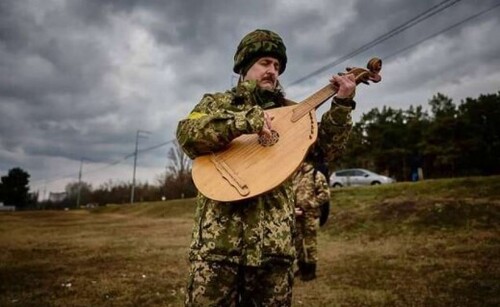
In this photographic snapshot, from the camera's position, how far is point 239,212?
2.14 m

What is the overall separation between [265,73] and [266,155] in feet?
1.90

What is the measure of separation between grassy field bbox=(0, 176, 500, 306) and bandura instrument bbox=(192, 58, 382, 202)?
3702mm

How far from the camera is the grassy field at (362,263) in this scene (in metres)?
5.58

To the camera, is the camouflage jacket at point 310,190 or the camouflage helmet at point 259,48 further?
the camouflage jacket at point 310,190

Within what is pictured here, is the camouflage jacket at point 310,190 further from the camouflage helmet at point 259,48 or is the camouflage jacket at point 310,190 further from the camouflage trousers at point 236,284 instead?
the camouflage trousers at point 236,284

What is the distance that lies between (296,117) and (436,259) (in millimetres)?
7502

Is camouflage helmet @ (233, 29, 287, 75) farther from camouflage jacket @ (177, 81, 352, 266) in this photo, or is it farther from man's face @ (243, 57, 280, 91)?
camouflage jacket @ (177, 81, 352, 266)

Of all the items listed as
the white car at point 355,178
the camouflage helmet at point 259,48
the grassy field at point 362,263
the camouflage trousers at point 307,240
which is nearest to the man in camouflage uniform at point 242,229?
the camouflage helmet at point 259,48

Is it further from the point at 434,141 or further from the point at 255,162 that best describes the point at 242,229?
the point at 434,141

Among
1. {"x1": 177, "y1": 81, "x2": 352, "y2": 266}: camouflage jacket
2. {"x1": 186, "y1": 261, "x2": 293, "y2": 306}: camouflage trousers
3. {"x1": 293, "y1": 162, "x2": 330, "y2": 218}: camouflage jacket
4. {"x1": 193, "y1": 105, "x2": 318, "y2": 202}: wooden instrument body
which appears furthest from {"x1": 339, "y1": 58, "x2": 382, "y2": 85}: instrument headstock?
{"x1": 293, "y1": 162, "x2": 330, "y2": 218}: camouflage jacket

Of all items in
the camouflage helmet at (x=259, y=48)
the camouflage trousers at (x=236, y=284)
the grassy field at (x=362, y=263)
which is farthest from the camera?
the grassy field at (x=362, y=263)

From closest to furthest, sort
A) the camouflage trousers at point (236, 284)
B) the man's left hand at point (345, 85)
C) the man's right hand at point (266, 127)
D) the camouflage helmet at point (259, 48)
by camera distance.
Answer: the camouflage trousers at point (236, 284), the man's right hand at point (266, 127), the man's left hand at point (345, 85), the camouflage helmet at point (259, 48)

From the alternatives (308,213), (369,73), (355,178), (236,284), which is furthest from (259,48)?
(355,178)

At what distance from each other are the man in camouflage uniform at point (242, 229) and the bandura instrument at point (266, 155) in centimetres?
9
